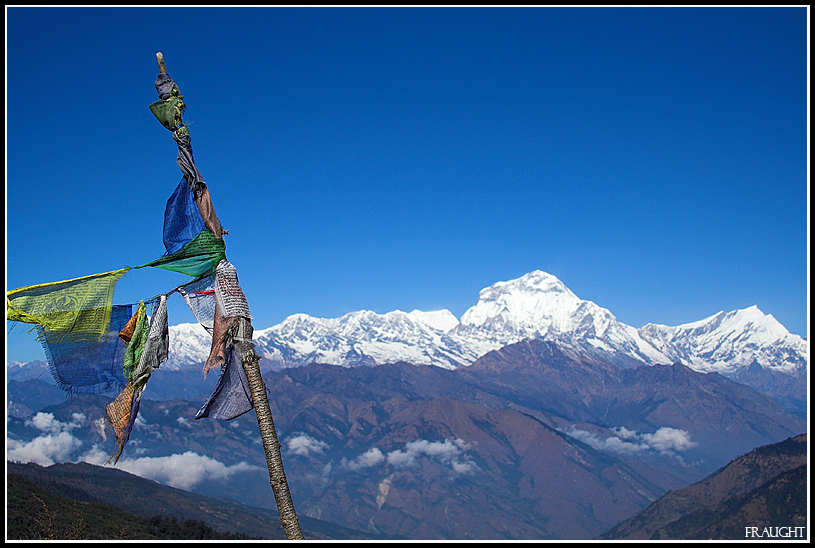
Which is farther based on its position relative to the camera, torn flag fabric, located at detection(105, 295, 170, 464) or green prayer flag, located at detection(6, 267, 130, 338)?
torn flag fabric, located at detection(105, 295, 170, 464)

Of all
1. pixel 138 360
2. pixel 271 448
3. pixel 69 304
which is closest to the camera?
pixel 271 448

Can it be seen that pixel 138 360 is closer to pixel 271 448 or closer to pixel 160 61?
pixel 271 448

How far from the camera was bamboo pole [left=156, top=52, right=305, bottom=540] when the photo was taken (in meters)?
5.11

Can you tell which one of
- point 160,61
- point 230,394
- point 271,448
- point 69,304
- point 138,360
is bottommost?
point 271,448

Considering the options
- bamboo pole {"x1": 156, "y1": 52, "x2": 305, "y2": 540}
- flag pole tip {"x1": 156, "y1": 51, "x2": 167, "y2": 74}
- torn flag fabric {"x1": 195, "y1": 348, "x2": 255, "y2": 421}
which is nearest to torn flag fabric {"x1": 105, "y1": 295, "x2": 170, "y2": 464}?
torn flag fabric {"x1": 195, "y1": 348, "x2": 255, "y2": 421}

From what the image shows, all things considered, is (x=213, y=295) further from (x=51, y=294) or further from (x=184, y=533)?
(x=184, y=533)

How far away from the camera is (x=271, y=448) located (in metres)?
5.20

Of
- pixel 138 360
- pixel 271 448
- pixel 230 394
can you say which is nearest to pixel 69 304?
pixel 138 360

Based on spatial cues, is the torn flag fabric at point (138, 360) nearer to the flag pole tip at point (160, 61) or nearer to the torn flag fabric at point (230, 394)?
the torn flag fabric at point (230, 394)

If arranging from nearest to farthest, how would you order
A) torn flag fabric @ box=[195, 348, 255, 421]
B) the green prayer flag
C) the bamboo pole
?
1. the bamboo pole
2. the green prayer flag
3. torn flag fabric @ box=[195, 348, 255, 421]

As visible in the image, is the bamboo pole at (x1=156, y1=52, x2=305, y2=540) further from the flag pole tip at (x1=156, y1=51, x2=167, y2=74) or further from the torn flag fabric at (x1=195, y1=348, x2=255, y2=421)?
the flag pole tip at (x1=156, y1=51, x2=167, y2=74)

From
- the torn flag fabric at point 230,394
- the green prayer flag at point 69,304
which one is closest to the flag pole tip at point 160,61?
the green prayer flag at point 69,304

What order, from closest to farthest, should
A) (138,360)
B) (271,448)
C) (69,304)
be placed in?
(271,448)
(69,304)
(138,360)

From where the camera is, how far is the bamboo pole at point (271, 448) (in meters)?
5.11
